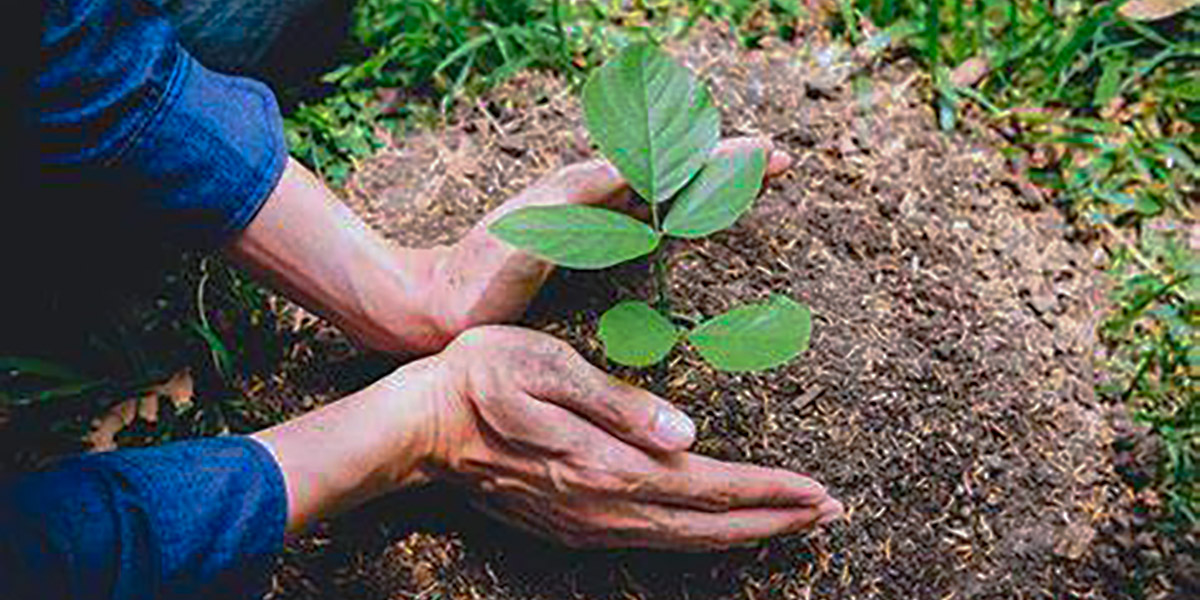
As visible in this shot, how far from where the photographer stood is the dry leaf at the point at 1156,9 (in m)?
1.89

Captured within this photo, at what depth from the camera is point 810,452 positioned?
1.44 metres

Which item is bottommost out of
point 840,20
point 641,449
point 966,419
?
point 966,419

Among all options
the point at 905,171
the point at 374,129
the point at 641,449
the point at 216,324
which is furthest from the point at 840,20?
the point at 216,324

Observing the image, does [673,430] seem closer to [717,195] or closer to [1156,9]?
[717,195]

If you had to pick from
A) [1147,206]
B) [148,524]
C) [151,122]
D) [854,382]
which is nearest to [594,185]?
[854,382]

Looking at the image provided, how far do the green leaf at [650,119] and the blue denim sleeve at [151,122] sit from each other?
0.38 m

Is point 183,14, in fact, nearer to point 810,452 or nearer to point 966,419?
point 810,452

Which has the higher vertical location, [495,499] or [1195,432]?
[495,499]

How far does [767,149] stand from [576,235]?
11.0 inches

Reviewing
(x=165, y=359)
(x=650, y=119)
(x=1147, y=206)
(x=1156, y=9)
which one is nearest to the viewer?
(x=650, y=119)

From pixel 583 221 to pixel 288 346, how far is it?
0.48 metres

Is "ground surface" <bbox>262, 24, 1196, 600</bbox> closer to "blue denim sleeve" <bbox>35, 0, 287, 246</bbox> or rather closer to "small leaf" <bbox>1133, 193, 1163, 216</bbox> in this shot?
"small leaf" <bbox>1133, 193, 1163, 216</bbox>

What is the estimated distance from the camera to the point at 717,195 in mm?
1331

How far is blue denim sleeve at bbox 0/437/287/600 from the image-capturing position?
3.82 ft
